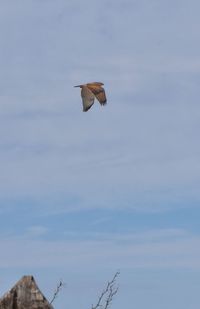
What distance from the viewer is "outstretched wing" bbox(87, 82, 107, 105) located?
1655 centimetres

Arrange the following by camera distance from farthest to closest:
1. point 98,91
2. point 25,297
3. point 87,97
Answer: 1. point 98,91
2. point 87,97
3. point 25,297

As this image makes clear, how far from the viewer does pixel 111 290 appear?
48.4ft

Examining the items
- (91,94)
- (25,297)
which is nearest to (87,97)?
(91,94)

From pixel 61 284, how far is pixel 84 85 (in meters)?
5.10

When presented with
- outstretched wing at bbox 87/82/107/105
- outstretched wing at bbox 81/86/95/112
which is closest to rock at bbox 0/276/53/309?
outstretched wing at bbox 81/86/95/112

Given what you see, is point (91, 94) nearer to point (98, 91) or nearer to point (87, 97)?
point (87, 97)

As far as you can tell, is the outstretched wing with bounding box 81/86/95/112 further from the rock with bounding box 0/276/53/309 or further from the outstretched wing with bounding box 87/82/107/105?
the rock with bounding box 0/276/53/309

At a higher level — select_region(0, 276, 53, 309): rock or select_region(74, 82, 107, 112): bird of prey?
select_region(74, 82, 107, 112): bird of prey

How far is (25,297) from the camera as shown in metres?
6.61

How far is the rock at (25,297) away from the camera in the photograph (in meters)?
6.58

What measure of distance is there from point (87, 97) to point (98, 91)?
38cm

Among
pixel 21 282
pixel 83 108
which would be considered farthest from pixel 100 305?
pixel 21 282

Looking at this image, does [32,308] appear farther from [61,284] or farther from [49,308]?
[61,284]

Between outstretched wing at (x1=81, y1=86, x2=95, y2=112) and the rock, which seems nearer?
the rock
